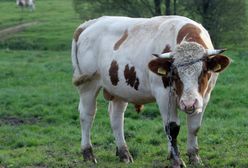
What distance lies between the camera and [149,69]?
899 cm

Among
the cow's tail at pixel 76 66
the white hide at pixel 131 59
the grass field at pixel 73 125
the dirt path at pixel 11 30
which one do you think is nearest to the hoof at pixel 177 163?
the white hide at pixel 131 59

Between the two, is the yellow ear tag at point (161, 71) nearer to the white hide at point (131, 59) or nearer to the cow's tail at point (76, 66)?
the white hide at point (131, 59)

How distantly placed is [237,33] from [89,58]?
833 inches

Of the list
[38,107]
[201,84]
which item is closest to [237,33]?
[38,107]

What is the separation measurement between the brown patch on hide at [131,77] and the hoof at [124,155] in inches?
49.9

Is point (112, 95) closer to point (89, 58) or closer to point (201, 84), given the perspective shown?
point (89, 58)

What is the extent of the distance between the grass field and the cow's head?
1.53 meters

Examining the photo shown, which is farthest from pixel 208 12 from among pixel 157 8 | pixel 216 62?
pixel 216 62

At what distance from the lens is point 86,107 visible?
10.9 meters

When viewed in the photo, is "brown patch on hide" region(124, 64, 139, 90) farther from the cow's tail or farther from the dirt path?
the dirt path

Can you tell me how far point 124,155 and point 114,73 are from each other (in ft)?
4.32

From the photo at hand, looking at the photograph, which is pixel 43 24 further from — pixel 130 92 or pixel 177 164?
pixel 177 164

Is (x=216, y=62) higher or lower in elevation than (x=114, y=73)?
higher

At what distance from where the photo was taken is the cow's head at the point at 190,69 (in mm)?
8445
